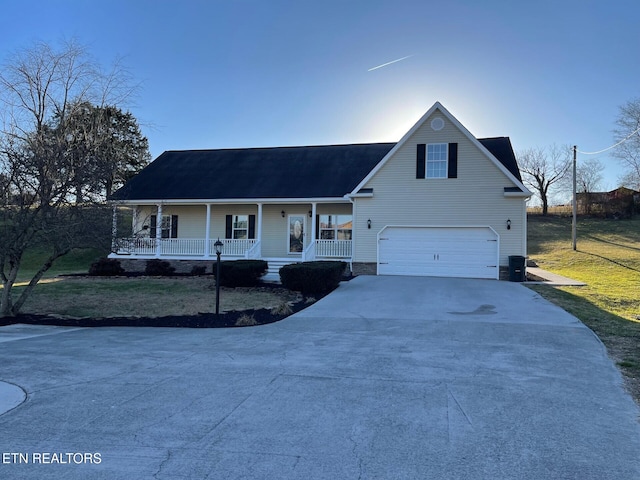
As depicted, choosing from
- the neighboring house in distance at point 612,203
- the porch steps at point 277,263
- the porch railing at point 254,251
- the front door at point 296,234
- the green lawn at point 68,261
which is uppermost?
the neighboring house in distance at point 612,203

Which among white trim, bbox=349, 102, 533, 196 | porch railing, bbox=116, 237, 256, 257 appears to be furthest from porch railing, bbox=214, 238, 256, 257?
white trim, bbox=349, 102, 533, 196

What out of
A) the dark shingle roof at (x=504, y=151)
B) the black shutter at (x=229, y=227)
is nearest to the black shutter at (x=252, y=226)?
the black shutter at (x=229, y=227)

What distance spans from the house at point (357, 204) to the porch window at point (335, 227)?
0.05m

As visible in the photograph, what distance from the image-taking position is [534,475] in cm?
332

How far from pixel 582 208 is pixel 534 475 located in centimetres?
4545

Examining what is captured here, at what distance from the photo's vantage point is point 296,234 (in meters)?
22.0

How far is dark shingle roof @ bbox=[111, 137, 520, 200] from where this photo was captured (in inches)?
832

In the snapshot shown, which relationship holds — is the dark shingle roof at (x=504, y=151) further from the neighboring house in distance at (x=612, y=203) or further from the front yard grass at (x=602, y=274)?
the neighboring house in distance at (x=612, y=203)

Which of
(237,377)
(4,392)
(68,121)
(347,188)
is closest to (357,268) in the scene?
(347,188)

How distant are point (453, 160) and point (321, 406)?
51.6 feet

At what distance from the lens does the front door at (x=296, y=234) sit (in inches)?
859

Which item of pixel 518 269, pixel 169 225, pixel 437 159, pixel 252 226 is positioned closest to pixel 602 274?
pixel 518 269

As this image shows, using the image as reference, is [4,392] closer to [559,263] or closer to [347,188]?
[347,188]

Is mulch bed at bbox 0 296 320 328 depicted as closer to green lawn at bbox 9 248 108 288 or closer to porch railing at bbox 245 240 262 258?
porch railing at bbox 245 240 262 258
